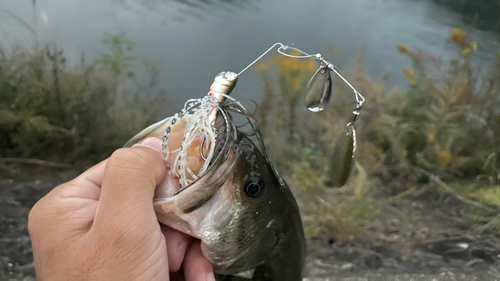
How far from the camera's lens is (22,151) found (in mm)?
1729

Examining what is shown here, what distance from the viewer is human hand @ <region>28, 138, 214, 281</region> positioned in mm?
436

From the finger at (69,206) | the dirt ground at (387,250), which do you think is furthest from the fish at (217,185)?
the dirt ground at (387,250)

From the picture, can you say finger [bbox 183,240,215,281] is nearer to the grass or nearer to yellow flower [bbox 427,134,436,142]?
the grass

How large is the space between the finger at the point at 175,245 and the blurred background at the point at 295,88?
3.30ft

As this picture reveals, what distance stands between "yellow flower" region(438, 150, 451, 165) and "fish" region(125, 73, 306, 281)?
5.28ft

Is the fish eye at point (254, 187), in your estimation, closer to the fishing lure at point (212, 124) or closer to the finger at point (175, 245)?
the fishing lure at point (212, 124)

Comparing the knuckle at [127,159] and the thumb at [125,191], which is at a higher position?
the knuckle at [127,159]

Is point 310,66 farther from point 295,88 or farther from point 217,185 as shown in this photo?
point 217,185

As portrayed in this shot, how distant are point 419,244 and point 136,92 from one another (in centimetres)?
197

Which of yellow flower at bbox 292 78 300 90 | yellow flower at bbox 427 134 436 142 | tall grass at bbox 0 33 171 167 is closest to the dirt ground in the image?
tall grass at bbox 0 33 171 167

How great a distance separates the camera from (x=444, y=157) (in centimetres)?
175

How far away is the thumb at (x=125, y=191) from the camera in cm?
43

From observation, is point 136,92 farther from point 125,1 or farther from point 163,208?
point 163,208

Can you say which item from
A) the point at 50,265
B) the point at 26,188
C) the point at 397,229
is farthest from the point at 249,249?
Result: the point at 26,188
